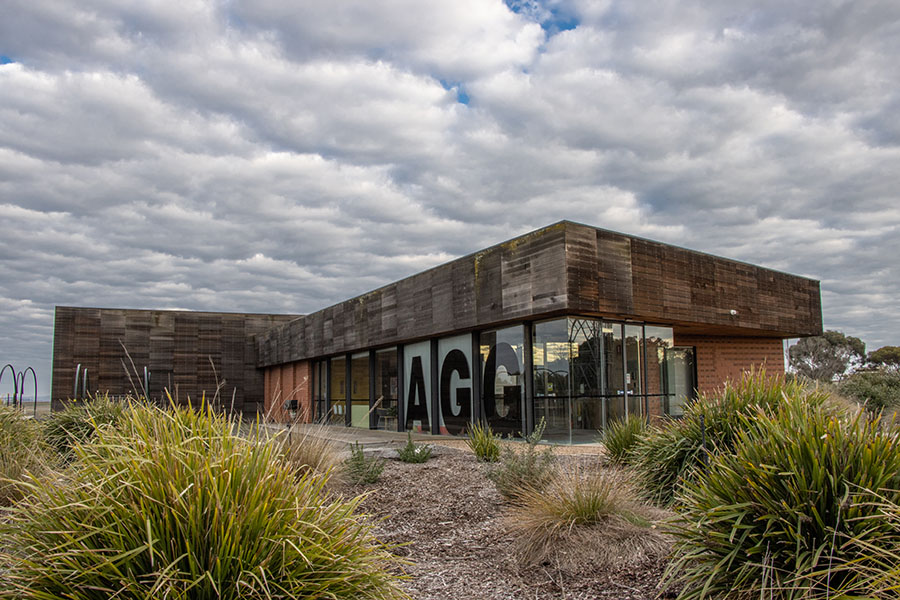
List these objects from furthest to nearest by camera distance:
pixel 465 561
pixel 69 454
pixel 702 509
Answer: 1. pixel 69 454
2. pixel 465 561
3. pixel 702 509

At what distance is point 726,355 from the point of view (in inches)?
826

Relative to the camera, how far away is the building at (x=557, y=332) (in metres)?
13.7

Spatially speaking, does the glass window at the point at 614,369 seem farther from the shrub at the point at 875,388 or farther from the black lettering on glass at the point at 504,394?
the shrub at the point at 875,388

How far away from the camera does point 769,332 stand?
19.5m

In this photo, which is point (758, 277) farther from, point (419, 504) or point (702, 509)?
point (702, 509)

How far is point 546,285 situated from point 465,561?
8.28m

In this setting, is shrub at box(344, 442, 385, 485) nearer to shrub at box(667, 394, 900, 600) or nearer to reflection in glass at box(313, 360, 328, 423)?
shrub at box(667, 394, 900, 600)

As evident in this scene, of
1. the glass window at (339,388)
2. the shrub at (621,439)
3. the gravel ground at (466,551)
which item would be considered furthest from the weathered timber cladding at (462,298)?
the gravel ground at (466,551)

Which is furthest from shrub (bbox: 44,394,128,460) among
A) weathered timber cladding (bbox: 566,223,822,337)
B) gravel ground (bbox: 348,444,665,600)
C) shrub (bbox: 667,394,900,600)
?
weathered timber cladding (bbox: 566,223,822,337)

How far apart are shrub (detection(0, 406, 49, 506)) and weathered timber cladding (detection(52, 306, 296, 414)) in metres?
22.4

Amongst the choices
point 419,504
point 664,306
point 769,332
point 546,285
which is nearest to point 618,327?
point 664,306

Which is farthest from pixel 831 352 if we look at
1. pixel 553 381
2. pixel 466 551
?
pixel 466 551

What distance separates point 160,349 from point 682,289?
81.8ft

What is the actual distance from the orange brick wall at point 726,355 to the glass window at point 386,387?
8331 mm
